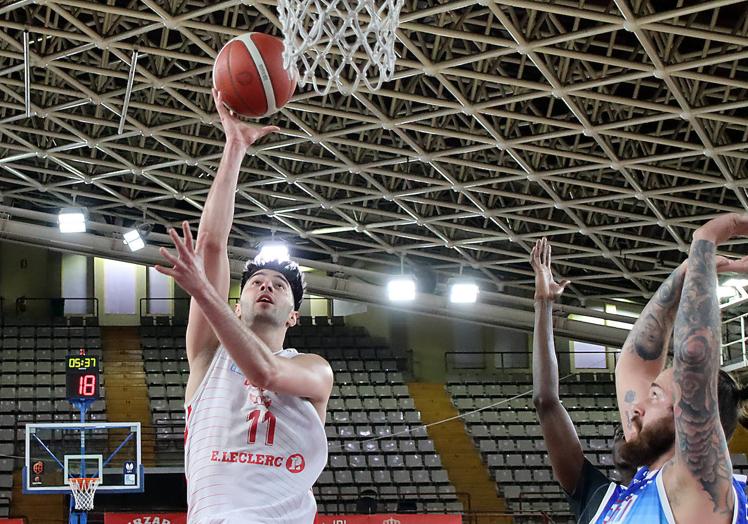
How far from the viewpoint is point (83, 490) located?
16.3 metres

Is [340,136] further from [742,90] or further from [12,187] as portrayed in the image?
[12,187]

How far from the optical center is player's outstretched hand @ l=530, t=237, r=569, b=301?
417cm

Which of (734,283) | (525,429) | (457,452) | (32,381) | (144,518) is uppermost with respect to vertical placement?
(32,381)

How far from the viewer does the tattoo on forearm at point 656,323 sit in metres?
3.35

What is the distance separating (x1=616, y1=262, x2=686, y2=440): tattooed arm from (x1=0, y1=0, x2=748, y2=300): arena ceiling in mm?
10841

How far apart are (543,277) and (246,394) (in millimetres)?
1175

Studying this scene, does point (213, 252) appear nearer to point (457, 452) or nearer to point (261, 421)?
point (261, 421)

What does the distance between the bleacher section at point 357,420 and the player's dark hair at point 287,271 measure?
1614 centimetres

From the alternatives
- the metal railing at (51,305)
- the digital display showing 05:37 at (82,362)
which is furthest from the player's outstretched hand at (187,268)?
the metal railing at (51,305)

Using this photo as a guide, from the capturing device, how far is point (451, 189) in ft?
69.3

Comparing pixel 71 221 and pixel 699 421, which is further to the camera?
pixel 71 221

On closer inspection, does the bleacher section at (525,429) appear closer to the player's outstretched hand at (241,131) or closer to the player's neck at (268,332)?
the player's outstretched hand at (241,131)

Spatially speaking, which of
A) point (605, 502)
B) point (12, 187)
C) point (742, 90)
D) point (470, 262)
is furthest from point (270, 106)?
point (12, 187)

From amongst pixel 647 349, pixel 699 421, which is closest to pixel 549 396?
pixel 647 349
